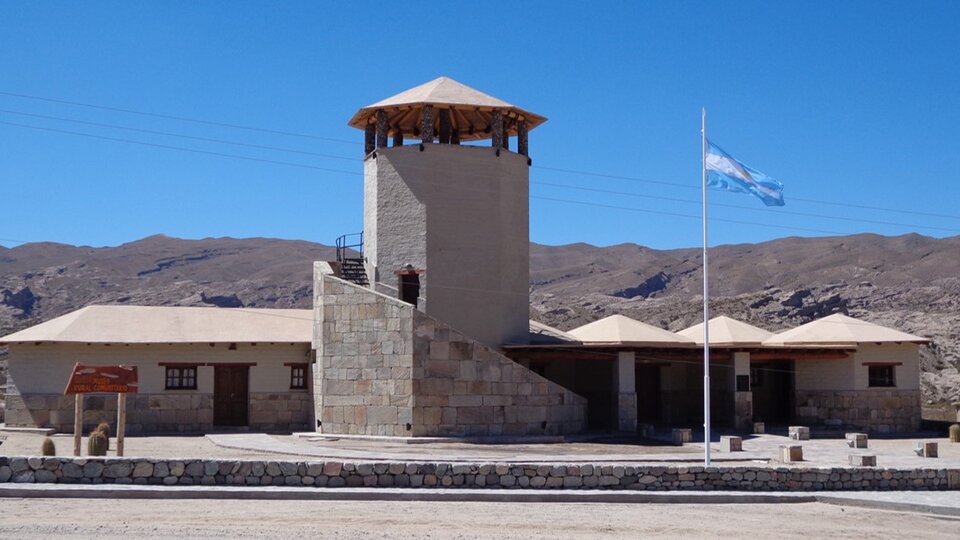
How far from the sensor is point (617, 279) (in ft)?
430

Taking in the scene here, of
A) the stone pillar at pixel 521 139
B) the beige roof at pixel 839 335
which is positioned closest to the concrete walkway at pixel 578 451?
the beige roof at pixel 839 335

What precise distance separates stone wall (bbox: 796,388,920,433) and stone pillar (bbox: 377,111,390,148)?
16146 millimetres

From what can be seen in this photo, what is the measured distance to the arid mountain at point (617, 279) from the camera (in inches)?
2876

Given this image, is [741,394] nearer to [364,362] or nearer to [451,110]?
[364,362]

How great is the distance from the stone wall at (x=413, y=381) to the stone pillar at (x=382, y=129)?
17.2 feet

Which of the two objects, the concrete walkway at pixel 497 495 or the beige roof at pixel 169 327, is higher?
the beige roof at pixel 169 327

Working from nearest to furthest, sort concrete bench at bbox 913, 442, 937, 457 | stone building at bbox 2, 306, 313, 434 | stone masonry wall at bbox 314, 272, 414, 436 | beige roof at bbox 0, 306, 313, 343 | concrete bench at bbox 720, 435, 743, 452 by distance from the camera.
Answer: concrete bench at bbox 913, 442, 937, 457
concrete bench at bbox 720, 435, 743, 452
stone masonry wall at bbox 314, 272, 414, 436
stone building at bbox 2, 306, 313, 434
beige roof at bbox 0, 306, 313, 343

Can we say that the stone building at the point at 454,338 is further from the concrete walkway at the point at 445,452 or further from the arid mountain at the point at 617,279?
the arid mountain at the point at 617,279

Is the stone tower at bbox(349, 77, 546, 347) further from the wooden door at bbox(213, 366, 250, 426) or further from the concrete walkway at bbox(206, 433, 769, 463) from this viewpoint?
the concrete walkway at bbox(206, 433, 769, 463)

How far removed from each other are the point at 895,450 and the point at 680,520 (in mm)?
13271

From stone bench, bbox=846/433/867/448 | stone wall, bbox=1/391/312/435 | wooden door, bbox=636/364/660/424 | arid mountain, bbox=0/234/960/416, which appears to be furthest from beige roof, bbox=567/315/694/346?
arid mountain, bbox=0/234/960/416

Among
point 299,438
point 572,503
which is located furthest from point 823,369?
point 572,503

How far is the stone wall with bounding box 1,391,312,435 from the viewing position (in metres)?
29.5

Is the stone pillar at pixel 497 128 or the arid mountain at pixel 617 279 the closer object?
the stone pillar at pixel 497 128
